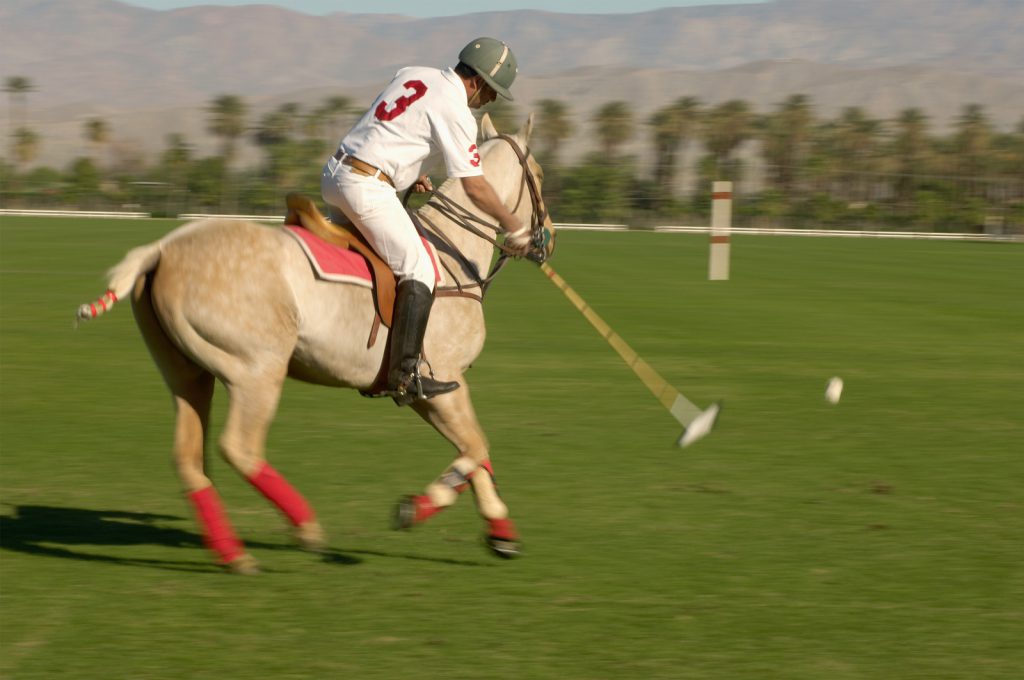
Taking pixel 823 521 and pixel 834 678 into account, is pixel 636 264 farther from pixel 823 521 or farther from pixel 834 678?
pixel 834 678

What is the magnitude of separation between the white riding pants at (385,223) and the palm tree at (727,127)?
8894cm

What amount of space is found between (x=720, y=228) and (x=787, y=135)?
235 feet

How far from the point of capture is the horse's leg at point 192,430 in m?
6.33

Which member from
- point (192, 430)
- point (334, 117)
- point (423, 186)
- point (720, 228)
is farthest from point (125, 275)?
point (334, 117)

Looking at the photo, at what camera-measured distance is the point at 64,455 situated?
9.02 m

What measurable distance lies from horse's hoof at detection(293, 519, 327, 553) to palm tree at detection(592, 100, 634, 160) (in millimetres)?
88763

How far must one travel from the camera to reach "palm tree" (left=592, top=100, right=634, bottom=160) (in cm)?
9481

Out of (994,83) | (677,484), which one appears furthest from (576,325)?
(994,83)

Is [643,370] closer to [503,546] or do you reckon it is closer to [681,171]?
[503,546]

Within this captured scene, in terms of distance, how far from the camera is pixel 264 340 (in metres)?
6.22

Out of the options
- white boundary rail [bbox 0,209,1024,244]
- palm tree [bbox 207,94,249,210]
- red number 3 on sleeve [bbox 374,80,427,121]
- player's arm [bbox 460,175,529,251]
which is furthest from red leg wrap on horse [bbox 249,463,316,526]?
palm tree [bbox 207,94,249,210]

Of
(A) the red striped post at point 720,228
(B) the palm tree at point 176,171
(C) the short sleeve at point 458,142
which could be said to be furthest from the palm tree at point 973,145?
(C) the short sleeve at point 458,142

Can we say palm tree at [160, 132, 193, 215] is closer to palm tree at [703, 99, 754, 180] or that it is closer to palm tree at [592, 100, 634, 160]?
palm tree at [592, 100, 634, 160]

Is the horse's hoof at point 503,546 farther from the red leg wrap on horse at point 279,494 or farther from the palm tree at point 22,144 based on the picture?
the palm tree at point 22,144
